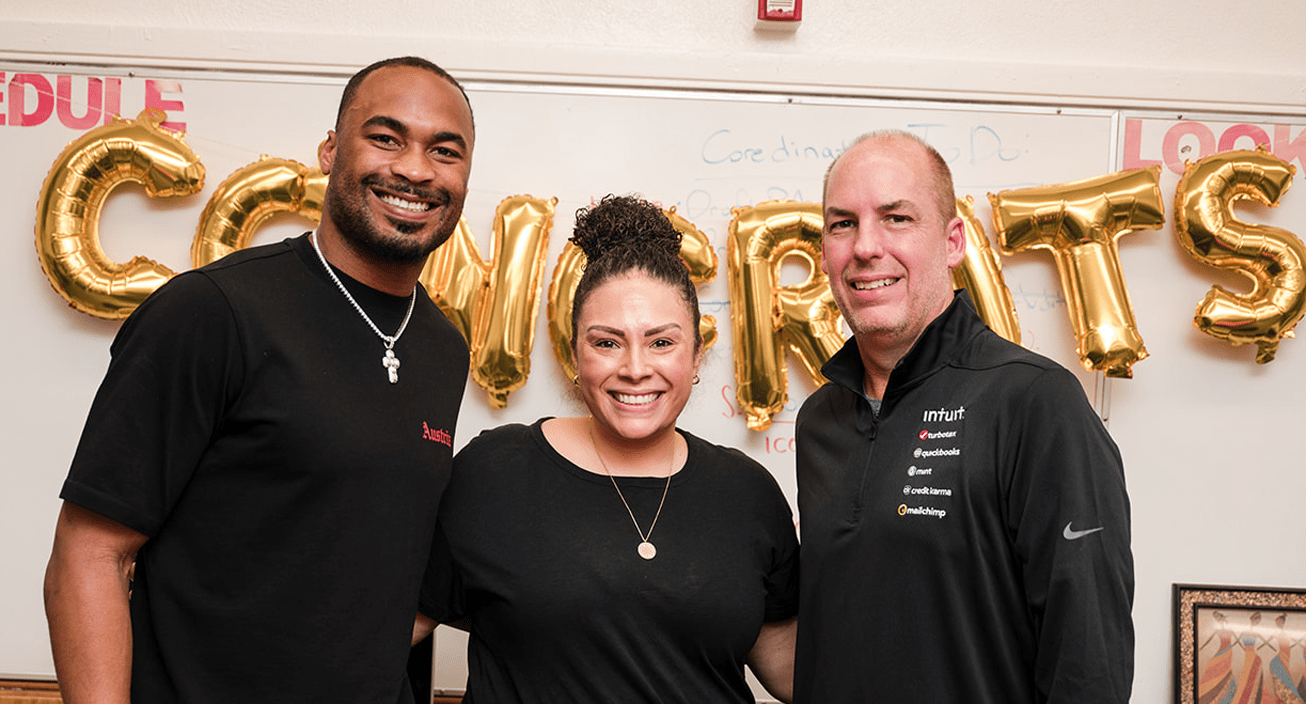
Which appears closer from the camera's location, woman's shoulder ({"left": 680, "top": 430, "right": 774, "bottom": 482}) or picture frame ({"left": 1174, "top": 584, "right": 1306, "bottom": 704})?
woman's shoulder ({"left": 680, "top": 430, "right": 774, "bottom": 482})

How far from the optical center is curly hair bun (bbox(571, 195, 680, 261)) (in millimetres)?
1588

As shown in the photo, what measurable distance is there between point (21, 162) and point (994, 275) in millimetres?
2303

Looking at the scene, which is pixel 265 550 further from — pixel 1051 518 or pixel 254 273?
pixel 1051 518

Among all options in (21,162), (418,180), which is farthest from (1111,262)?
(21,162)

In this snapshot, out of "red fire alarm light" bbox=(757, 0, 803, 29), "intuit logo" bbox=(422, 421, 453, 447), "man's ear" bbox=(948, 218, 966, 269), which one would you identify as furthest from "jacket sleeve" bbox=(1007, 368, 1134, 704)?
"red fire alarm light" bbox=(757, 0, 803, 29)

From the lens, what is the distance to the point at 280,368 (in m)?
1.18

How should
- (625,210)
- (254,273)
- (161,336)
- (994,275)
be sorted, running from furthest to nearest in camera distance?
1. (994,275)
2. (625,210)
3. (254,273)
4. (161,336)

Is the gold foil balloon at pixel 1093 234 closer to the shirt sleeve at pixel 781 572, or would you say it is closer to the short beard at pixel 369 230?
the shirt sleeve at pixel 781 572

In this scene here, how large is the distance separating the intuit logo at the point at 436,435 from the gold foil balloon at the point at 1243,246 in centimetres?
177

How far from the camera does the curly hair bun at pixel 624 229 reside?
1588mm

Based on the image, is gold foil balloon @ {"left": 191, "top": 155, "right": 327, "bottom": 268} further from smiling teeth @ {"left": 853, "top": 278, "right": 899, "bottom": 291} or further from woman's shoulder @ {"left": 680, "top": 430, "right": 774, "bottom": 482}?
smiling teeth @ {"left": 853, "top": 278, "right": 899, "bottom": 291}

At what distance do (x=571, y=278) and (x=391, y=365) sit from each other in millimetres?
828

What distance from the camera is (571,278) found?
2094 millimetres

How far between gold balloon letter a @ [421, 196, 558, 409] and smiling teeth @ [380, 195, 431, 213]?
76 cm
